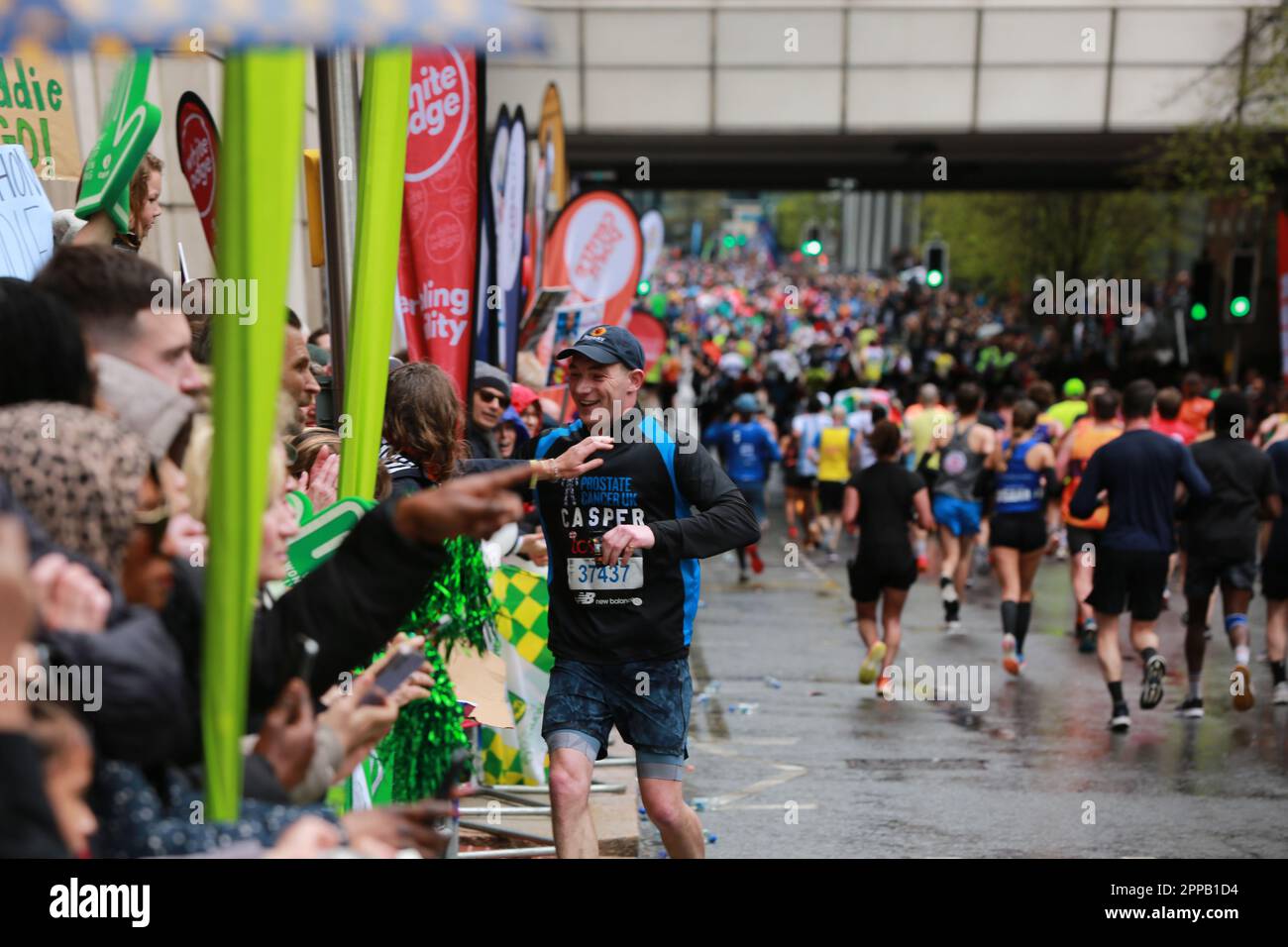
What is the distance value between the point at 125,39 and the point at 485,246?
743cm

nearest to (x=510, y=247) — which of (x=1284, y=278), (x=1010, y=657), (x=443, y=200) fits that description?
(x=443, y=200)

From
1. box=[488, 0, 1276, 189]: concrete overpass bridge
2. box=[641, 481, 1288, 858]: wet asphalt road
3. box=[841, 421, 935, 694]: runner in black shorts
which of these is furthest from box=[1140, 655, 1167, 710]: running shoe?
box=[488, 0, 1276, 189]: concrete overpass bridge

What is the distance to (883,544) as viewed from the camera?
10.9 meters

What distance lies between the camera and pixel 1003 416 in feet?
57.8

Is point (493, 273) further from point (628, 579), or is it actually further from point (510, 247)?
point (628, 579)

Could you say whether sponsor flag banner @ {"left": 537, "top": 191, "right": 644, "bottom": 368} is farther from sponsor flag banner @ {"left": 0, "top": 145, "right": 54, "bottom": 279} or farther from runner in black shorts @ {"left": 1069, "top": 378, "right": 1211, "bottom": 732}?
sponsor flag banner @ {"left": 0, "top": 145, "right": 54, "bottom": 279}

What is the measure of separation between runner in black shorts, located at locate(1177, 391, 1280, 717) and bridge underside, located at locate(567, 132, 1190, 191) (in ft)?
44.2

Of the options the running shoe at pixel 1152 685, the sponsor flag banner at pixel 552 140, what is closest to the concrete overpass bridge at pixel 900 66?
the sponsor flag banner at pixel 552 140

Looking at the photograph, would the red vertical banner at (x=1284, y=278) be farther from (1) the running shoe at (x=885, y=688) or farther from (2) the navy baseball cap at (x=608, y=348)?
(2) the navy baseball cap at (x=608, y=348)

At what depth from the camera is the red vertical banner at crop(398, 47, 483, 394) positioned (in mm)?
6371

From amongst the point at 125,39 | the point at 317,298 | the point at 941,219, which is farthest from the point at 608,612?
the point at 941,219

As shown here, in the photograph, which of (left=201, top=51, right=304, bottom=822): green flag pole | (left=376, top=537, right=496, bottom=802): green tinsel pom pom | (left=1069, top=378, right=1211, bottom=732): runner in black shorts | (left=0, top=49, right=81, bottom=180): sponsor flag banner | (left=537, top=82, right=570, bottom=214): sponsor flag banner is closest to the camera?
(left=201, top=51, right=304, bottom=822): green flag pole

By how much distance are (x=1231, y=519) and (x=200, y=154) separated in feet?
23.0
